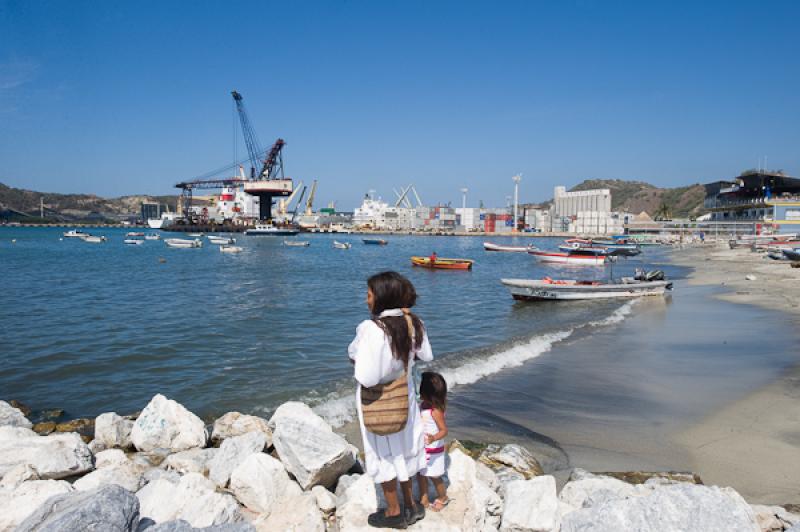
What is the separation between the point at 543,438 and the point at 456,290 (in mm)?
19115

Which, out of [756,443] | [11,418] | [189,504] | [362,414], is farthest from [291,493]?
[756,443]

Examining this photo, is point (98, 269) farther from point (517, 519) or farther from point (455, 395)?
point (517, 519)

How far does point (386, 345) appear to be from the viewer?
289cm

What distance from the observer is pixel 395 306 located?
3.01m

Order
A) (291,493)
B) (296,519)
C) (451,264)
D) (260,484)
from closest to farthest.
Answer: (296,519), (291,493), (260,484), (451,264)

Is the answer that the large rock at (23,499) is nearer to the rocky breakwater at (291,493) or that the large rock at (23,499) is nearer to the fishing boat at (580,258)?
the rocky breakwater at (291,493)

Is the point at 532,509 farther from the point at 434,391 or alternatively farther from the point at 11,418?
the point at 11,418

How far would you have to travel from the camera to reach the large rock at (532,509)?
317 centimetres

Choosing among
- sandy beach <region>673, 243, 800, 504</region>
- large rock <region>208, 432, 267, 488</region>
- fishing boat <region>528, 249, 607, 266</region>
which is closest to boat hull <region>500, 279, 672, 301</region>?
sandy beach <region>673, 243, 800, 504</region>

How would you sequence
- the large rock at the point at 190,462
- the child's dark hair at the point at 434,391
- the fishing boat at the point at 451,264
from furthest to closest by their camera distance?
1. the fishing boat at the point at 451,264
2. the large rock at the point at 190,462
3. the child's dark hair at the point at 434,391

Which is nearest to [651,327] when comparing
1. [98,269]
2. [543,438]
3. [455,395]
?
[455,395]

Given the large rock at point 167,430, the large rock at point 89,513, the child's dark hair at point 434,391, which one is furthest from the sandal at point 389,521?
the large rock at point 167,430

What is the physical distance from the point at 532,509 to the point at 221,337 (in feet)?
37.9

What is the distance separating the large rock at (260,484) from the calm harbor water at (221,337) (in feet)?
11.3
